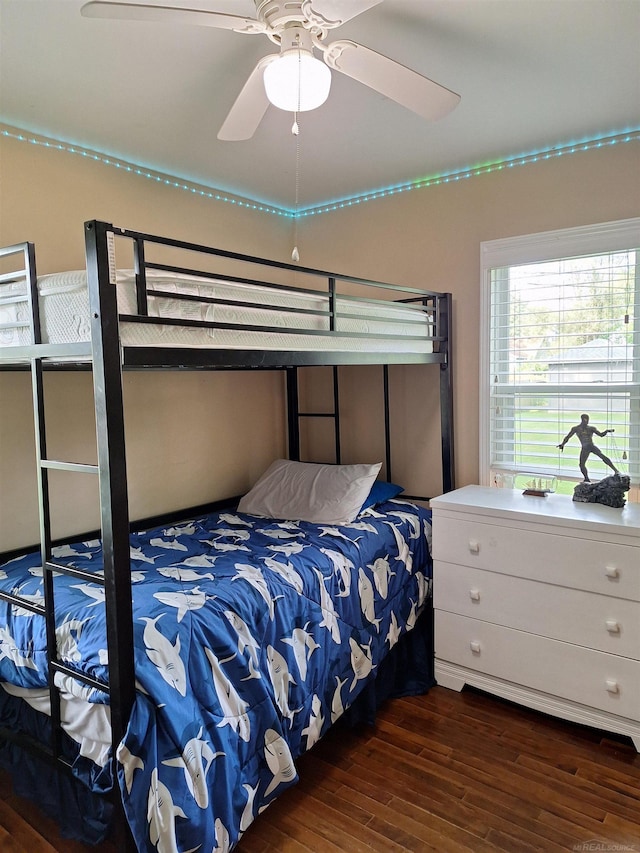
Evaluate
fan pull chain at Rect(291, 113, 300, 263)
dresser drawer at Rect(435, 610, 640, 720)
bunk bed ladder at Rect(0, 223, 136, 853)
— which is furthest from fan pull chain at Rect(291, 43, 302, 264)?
dresser drawer at Rect(435, 610, 640, 720)

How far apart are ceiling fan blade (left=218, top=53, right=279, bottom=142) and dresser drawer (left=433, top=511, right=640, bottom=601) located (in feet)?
5.68

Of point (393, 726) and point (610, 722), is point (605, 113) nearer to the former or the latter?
point (610, 722)

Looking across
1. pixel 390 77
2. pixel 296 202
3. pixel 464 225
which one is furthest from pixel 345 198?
pixel 390 77

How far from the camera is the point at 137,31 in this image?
162 cm

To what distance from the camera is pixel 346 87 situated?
1.97 meters

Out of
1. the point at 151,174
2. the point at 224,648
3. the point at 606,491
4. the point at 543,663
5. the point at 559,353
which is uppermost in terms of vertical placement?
the point at 151,174

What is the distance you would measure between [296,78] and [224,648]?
1.57 m

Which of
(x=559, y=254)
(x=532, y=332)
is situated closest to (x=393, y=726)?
(x=532, y=332)

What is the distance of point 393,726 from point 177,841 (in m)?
1.11

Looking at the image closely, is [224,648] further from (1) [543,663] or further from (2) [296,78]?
(2) [296,78]

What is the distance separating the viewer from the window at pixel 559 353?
250 cm

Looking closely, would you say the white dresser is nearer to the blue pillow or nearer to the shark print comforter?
the shark print comforter

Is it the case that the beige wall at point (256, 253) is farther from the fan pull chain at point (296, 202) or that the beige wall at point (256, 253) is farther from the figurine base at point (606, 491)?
the figurine base at point (606, 491)

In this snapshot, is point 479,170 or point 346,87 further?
point 479,170
